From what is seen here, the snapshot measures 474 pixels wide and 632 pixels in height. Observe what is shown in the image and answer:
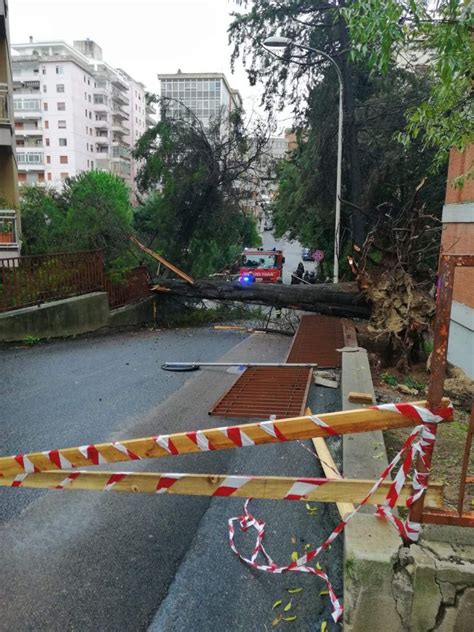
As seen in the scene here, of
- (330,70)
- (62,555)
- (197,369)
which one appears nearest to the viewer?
(62,555)

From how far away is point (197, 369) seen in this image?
873 cm

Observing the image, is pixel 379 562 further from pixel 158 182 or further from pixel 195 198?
pixel 158 182

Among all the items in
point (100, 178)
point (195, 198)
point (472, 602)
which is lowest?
point (472, 602)

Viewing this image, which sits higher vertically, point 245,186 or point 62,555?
point 245,186

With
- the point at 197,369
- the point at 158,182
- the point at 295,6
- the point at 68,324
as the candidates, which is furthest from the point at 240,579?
the point at 295,6

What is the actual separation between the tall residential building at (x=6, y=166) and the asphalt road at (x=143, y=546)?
10.4 m

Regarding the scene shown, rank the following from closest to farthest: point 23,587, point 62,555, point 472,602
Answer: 1. point 472,602
2. point 23,587
3. point 62,555

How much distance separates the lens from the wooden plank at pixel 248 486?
9.05ft

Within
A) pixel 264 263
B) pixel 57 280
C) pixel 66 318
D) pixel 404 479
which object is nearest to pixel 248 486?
pixel 404 479

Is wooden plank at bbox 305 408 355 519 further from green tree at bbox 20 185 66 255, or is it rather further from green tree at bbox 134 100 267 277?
green tree at bbox 134 100 267 277

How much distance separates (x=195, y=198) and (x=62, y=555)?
16.6 metres

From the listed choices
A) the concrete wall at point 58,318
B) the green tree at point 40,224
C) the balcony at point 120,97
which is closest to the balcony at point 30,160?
the balcony at point 120,97

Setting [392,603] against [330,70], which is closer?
[392,603]

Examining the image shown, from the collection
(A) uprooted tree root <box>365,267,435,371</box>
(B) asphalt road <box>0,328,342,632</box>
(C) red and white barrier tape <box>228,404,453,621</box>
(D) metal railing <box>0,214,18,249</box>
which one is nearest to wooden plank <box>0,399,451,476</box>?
(C) red and white barrier tape <box>228,404,453,621</box>
